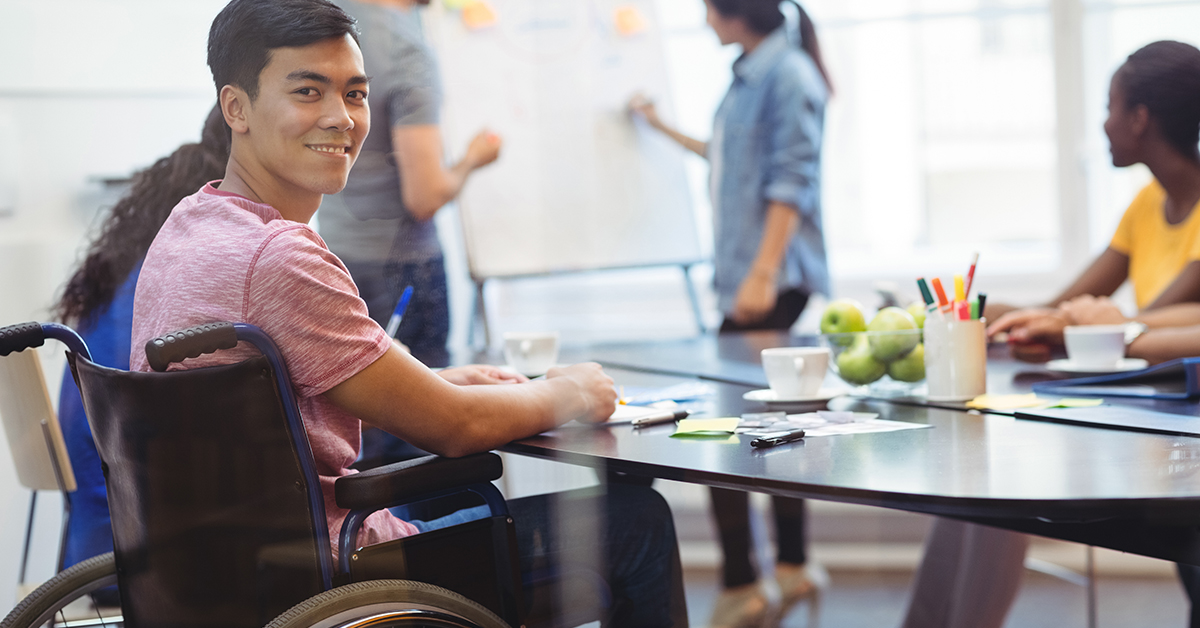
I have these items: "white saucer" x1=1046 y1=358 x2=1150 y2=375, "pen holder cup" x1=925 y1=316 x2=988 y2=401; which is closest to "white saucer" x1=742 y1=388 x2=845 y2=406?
"pen holder cup" x1=925 y1=316 x2=988 y2=401

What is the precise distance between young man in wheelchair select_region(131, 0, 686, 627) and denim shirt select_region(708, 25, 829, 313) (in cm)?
144

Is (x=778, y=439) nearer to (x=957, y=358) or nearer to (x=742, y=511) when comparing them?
(x=957, y=358)

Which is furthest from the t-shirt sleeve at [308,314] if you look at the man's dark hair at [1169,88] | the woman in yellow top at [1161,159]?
the man's dark hair at [1169,88]

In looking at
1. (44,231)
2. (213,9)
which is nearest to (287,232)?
(213,9)

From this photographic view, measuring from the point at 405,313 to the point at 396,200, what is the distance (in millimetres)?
176

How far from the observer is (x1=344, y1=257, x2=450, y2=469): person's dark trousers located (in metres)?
1.11

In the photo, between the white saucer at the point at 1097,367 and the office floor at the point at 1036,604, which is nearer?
the white saucer at the point at 1097,367

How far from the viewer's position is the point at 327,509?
2.99 feet

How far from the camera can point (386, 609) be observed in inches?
30.5

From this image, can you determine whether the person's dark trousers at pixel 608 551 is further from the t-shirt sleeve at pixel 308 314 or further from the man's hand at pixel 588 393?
the t-shirt sleeve at pixel 308 314

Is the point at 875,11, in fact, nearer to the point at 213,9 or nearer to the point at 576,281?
the point at 576,281

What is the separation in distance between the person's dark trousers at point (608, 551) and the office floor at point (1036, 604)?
3.18ft

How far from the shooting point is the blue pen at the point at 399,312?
1164mm

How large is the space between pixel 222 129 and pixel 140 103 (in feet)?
1.22
